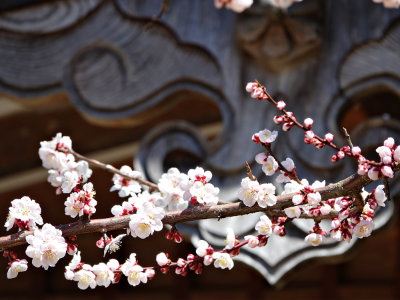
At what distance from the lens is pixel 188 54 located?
2.40 metres

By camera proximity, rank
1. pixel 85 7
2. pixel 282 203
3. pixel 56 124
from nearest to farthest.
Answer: pixel 282 203 → pixel 85 7 → pixel 56 124

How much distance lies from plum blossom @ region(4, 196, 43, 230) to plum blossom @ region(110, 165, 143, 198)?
0.28 m

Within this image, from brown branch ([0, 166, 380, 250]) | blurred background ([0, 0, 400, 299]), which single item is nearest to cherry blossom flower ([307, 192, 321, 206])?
brown branch ([0, 166, 380, 250])

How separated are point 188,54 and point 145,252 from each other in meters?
1.59

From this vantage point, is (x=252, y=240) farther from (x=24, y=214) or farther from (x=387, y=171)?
(x=24, y=214)

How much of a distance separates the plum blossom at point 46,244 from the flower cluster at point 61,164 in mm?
169

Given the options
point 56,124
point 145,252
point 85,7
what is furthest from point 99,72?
point 145,252

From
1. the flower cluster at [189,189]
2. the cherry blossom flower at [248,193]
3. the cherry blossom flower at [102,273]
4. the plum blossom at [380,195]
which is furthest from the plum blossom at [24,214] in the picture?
the plum blossom at [380,195]

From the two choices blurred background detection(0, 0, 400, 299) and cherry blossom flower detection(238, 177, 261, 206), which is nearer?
cherry blossom flower detection(238, 177, 261, 206)

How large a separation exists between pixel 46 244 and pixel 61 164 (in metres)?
0.28

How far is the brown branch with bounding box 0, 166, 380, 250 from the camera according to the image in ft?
4.09

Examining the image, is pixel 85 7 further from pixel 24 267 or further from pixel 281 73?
pixel 24 267

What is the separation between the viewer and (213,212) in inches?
50.7

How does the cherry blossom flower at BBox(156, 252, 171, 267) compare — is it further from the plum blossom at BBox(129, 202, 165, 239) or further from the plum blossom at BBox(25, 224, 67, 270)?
the plum blossom at BBox(25, 224, 67, 270)
